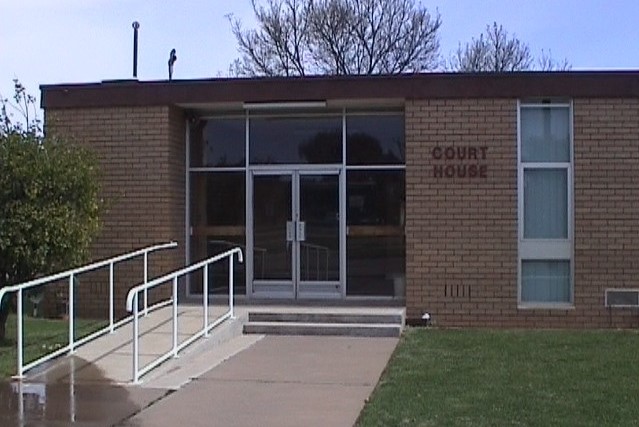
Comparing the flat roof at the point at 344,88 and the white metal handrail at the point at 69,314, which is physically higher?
the flat roof at the point at 344,88

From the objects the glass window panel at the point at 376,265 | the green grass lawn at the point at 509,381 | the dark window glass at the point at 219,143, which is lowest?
the green grass lawn at the point at 509,381

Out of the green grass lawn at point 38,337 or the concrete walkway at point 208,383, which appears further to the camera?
the green grass lawn at point 38,337

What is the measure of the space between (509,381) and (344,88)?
658cm

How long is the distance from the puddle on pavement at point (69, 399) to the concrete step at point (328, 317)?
369cm

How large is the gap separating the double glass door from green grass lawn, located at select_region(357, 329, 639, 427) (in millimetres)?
2881

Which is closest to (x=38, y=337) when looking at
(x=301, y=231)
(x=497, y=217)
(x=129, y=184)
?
(x=129, y=184)

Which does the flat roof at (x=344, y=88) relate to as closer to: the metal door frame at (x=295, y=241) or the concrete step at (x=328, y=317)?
the metal door frame at (x=295, y=241)

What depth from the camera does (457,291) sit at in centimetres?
1454

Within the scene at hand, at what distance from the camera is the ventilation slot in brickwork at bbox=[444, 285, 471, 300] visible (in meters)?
14.5

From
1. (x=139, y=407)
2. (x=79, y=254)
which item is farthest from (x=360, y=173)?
(x=139, y=407)

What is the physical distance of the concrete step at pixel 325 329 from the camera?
1325cm

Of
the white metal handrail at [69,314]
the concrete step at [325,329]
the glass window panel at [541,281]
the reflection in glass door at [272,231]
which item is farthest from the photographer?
the reflection in glass door at [272,231]

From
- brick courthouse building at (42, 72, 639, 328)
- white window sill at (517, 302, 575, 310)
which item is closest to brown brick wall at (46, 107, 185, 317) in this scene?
brick courthouse building at (42, 72, 639, 328)

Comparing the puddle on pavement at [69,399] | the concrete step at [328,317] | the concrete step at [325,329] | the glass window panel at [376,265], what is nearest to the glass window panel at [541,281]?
the glass window panel at [376,265]
